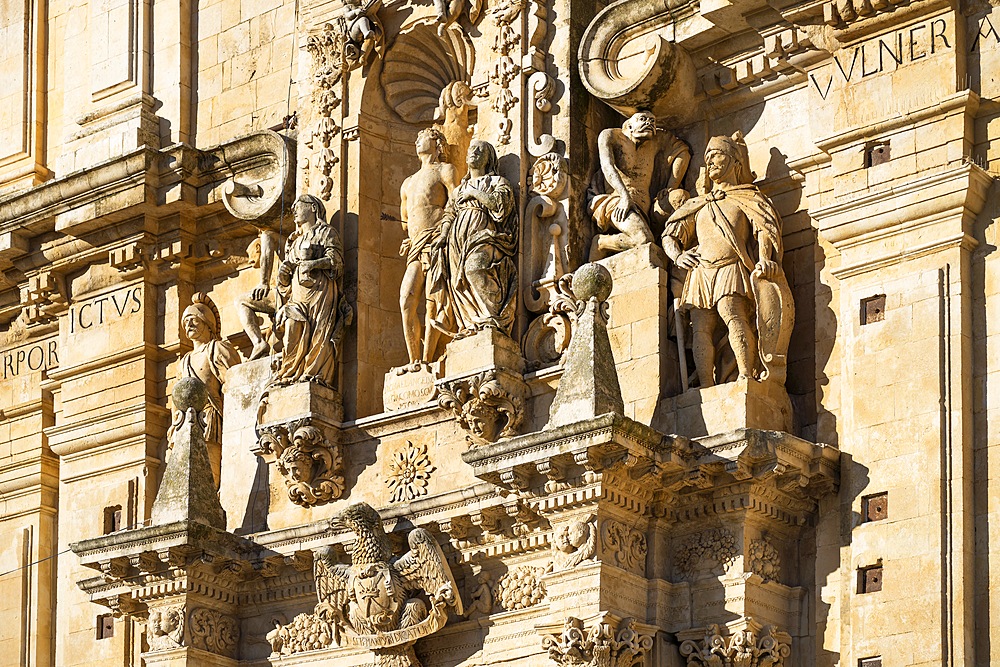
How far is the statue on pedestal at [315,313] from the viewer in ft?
69.3

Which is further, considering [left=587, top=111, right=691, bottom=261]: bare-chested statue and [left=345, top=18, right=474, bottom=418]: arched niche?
[left=345, top=18, right=474, bottom=418]: arched niche

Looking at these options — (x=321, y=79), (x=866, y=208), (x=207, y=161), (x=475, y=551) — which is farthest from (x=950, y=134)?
(x=207, y=161)

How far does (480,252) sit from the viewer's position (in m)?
20.1

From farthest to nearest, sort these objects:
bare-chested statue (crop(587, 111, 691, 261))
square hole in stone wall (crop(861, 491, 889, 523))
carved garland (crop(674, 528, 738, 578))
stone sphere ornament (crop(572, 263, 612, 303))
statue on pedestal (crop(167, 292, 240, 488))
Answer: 1. statue on pedestal (crop(167, 292, 240, 488))
2. bare-chested statue (crop(587, 111, 691, 261))
3. stone sphere ornament (crop(572, 263, 612, 303))
4. carved garland (crop(674, 528, 738, 578))
5. square hole in stone wall (crop(861, 491, 889, 523))

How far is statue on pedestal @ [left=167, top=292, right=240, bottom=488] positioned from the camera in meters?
22.4

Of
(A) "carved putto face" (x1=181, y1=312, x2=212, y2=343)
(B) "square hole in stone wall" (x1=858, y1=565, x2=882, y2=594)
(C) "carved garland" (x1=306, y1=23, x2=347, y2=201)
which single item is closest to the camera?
(B) "square hole in stone wall" (x1=858, y1=565, x2=882, y2=594)

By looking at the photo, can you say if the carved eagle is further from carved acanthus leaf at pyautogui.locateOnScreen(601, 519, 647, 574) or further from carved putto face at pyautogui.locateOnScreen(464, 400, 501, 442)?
carved acanthus leaf at pyautogui.locateOnScreen(601, 519, 647, 574)

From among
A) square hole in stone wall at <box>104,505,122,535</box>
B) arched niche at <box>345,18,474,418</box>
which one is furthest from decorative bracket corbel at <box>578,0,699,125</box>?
square hole in stone wall at <box>104,505,122,535</box>

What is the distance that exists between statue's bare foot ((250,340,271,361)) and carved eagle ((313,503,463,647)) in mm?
2530

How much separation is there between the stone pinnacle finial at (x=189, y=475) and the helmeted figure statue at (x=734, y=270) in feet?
13.8

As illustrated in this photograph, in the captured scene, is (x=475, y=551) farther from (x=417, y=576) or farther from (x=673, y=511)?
(x=673, y=511)

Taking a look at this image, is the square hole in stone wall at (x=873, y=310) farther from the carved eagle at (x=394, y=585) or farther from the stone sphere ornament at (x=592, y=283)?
the carved eagle at (x=394, y=585)

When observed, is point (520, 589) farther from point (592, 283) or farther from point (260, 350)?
point (260, 350)

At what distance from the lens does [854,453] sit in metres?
18.3
